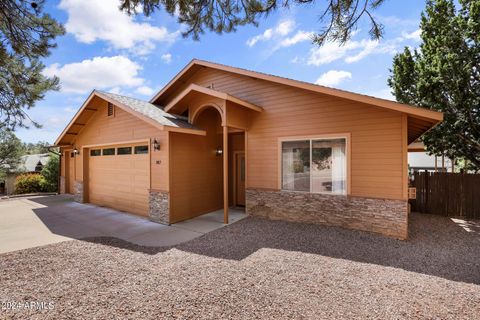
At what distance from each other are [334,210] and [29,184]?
69.8 ft

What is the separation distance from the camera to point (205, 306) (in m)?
3.17

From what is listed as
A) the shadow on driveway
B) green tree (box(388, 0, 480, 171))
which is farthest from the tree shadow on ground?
green tree (box(388, 0, 480, 171))

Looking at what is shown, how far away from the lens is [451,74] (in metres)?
9.03

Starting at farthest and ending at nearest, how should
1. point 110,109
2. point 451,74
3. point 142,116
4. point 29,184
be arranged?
1. point 29,184
2. point 110,109
3. point 451,74
4. point 142,116

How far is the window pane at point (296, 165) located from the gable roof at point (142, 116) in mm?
2990

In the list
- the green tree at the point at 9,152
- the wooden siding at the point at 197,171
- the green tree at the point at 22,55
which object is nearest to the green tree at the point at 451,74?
the wooden siding at the point at 197,171

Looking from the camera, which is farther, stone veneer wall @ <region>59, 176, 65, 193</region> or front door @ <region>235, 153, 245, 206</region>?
stone veneer wall @ <region>59, 176, 65, 193</region>

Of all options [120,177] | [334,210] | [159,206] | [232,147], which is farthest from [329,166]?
[120,177]

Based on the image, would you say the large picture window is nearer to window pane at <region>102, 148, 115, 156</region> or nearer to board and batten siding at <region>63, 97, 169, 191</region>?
board and batten siding at <region>63, 97, 169, 191</region>

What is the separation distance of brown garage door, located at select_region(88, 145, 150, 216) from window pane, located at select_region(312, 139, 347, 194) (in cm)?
559

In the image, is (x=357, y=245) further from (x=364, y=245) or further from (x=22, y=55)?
(x=22, y=55)

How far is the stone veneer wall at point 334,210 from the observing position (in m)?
6.01

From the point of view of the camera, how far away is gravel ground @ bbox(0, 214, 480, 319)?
A: 10.2ft

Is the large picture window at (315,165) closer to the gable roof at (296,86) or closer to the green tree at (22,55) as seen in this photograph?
the gable roof at (296,86)
